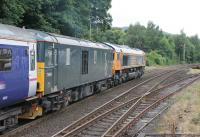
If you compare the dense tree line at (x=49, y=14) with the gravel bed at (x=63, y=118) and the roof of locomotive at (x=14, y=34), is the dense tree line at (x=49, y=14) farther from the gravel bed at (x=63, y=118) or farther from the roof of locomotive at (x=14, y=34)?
the roof of locomotive at (x=14, y=34)

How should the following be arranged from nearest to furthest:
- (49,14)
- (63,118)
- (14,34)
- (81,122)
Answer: (14,34), (81,122), (63,118), (49,14)

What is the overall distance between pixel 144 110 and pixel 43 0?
1268 centimetres

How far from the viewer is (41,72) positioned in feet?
50.2

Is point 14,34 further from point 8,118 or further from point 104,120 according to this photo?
point 104,120

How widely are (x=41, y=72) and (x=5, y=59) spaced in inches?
111

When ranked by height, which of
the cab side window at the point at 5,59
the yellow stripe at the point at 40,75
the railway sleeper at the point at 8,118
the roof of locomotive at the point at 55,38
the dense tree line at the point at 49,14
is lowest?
the railway sleeper at the point at 8,118

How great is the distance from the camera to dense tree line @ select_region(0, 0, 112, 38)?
2442 cm

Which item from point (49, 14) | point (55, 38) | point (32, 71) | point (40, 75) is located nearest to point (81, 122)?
point (40, 75)

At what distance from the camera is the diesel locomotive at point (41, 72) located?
12891 mm

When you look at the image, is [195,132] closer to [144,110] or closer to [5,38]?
[144,110]

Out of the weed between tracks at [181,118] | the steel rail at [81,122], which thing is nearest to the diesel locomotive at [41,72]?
the steel rail at [81,122]

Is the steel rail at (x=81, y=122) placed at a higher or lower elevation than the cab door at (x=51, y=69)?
lower

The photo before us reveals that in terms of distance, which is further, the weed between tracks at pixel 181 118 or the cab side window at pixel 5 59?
the weed between tracks at pixel 181 118

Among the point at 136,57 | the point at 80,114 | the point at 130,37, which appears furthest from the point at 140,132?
the point at 130,37
